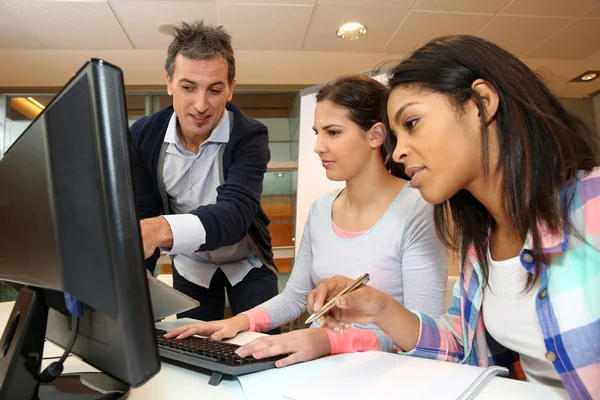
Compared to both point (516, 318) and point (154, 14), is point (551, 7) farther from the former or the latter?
point (516, 318)

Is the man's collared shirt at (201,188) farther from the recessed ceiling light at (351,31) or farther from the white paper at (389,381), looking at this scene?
the recessed ceiling light at (351,31)

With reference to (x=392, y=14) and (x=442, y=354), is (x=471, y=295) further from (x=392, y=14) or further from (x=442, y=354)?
(x=392, y=14)

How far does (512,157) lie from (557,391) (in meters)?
0.36

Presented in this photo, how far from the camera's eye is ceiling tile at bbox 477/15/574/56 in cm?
303

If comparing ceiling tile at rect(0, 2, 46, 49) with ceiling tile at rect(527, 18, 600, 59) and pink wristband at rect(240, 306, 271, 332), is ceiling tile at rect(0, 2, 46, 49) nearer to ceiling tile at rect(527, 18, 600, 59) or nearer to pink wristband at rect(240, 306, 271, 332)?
pink wristband at rect(240, 306, 271, 332)

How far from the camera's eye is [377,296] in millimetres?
776

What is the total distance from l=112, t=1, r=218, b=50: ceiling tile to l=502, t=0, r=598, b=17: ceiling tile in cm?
206

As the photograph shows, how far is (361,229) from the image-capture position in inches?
47.5

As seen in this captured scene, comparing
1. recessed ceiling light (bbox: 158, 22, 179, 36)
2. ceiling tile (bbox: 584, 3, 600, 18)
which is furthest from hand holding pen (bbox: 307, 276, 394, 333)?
ceiling tile (bbox: 584, 3, 600, 18)

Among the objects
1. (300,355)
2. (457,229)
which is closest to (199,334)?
(300,355)

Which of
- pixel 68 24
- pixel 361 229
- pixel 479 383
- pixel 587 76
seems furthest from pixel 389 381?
pixel 587 76

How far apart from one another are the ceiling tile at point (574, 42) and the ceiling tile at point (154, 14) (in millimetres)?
2636

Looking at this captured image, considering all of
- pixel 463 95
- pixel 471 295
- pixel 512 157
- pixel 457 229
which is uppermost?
pixel 463 95

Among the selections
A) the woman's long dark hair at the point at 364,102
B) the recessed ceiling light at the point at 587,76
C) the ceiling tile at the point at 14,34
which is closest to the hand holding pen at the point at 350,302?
the woman's long dark hair at the point at 364,102
